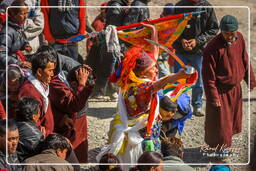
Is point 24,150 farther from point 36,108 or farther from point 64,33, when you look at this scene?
point 64,33

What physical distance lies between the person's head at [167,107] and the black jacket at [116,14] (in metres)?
2.30

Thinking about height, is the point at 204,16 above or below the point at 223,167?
above

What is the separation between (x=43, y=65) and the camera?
204 inches

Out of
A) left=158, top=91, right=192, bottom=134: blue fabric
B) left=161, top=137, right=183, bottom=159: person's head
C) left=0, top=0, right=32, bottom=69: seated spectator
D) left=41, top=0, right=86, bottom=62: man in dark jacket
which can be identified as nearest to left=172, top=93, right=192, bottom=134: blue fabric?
left=158, top=91, right=192, bottom=134: blue fabric

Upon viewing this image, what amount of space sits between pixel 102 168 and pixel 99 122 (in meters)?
2.77

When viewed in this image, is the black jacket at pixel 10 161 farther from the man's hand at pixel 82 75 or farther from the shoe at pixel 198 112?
the shoe at pixel 198 112

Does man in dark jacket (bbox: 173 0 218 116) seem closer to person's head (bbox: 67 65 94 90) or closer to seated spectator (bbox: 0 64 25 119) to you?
person's head (bbox: 67 65 94 90)

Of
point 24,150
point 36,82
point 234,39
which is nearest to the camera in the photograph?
A: point 24,150

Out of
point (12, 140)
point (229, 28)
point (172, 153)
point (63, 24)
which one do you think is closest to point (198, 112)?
point (229, 28)

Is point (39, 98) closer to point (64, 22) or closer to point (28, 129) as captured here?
point (28, 129)

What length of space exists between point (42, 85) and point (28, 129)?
23.5 inches

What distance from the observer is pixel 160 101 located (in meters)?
5.76

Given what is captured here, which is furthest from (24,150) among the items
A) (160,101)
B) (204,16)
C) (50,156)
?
(204,16)

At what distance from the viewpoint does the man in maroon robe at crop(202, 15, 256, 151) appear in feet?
20.8
